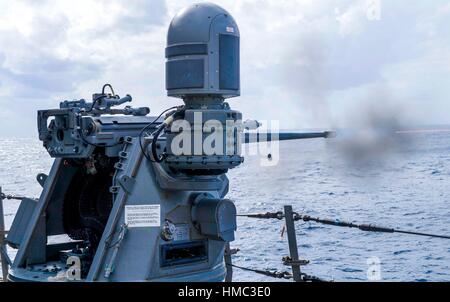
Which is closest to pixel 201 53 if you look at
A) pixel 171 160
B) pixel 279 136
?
pixel 171 160

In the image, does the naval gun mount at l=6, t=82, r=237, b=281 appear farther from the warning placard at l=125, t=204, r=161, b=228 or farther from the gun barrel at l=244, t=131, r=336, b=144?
the gun barrel at l=244, t=131, r=336, b=144

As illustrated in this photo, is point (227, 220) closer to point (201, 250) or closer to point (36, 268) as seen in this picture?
point (201, 250)

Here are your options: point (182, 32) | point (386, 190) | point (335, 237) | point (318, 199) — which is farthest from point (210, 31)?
point (386, 190)

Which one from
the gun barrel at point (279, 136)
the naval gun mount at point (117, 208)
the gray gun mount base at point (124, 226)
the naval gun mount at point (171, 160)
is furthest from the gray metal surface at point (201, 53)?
the gray gun mount base at point (124, 226)

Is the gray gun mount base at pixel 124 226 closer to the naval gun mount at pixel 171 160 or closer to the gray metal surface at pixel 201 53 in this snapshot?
the naval gun mount at pixel 171 160

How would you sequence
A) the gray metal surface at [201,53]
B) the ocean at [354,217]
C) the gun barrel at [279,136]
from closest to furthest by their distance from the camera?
the gray metal surface at [201,53] < the gun barrel at [279,136] < the ocean at [354,217]

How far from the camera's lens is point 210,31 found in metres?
5.35

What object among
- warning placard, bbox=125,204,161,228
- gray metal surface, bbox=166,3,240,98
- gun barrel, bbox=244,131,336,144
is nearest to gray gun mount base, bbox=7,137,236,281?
warning placard, bbox=125,204,161,228

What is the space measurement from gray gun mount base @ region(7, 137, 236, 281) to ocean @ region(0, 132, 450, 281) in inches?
30.9

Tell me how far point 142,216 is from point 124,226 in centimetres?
15

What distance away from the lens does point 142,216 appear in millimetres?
5398

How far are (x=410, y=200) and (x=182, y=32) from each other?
23972mm

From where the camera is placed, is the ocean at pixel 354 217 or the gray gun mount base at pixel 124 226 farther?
the ocean at pixel 354 217

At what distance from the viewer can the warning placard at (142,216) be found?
5.38m
